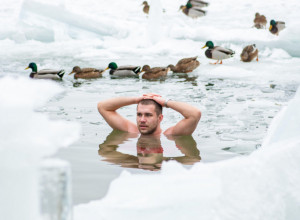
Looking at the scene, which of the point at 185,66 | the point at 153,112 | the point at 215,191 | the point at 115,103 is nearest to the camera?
the point at 215,191

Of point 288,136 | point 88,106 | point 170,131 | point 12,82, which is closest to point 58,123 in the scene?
point 12,82

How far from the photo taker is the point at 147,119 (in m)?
6.07

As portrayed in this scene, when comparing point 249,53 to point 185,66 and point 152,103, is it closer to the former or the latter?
point 185,66

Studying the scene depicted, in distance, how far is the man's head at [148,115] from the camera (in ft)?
19.6

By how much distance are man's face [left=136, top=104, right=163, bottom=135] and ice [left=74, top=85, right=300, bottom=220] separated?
11.0 ft

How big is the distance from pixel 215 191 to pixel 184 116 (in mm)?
4265

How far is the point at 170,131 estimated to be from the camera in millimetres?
6312

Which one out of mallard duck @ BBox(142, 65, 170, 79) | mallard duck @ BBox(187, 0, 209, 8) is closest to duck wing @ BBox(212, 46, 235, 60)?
mallard duck @ BBox(142, 65, 170, 79)

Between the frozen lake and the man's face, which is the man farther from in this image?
the frozen lake

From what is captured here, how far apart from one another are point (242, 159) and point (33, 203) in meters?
1.10

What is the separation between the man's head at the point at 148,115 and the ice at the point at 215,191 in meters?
3.34

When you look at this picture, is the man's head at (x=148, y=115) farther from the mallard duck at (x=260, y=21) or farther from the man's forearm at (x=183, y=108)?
the mallard duck at (x=260, y=21)

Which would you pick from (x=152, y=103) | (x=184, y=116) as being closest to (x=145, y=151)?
(x=152, y=103)

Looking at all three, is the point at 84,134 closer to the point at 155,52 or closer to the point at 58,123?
the point at 58,123
